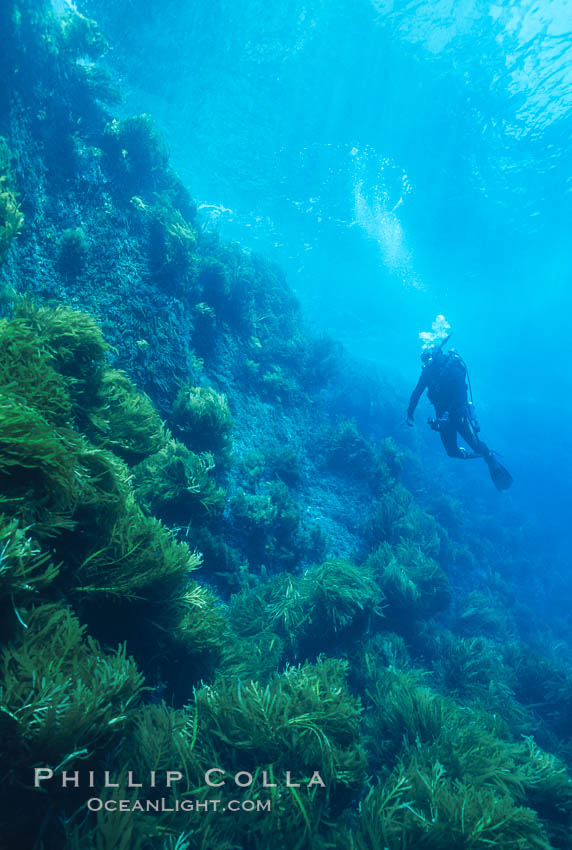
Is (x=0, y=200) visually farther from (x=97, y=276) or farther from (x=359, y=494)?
(x=359, y=494)

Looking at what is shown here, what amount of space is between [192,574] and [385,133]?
21.3 m

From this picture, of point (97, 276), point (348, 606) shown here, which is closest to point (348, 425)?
point (348, 606)

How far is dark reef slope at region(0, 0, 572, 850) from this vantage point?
6.30ft

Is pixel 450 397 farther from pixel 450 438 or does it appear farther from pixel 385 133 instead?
pixel 385 133

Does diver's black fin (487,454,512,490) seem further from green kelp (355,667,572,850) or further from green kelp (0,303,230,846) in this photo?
green kelp (0,303,230,846)

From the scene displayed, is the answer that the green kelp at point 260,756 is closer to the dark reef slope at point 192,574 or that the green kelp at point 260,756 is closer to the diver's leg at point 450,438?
the dark reef slope at point 192,574

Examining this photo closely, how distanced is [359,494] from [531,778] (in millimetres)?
6855

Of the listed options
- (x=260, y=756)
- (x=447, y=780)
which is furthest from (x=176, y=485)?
(x=447, y=780)

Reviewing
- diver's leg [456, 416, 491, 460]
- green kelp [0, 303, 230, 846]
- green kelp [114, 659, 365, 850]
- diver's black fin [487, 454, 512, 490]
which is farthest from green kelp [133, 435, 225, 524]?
diver's black fin [487, 454, 512, 490]

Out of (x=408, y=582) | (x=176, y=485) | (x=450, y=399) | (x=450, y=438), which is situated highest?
(x=450, y=399)

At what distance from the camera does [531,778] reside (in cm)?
411

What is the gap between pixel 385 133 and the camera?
55.4 feet

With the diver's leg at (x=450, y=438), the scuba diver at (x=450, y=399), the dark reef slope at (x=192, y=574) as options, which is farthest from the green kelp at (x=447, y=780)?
the scuba diver at (x=450, y=399)

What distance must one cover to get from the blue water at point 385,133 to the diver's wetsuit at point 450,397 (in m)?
11.6
